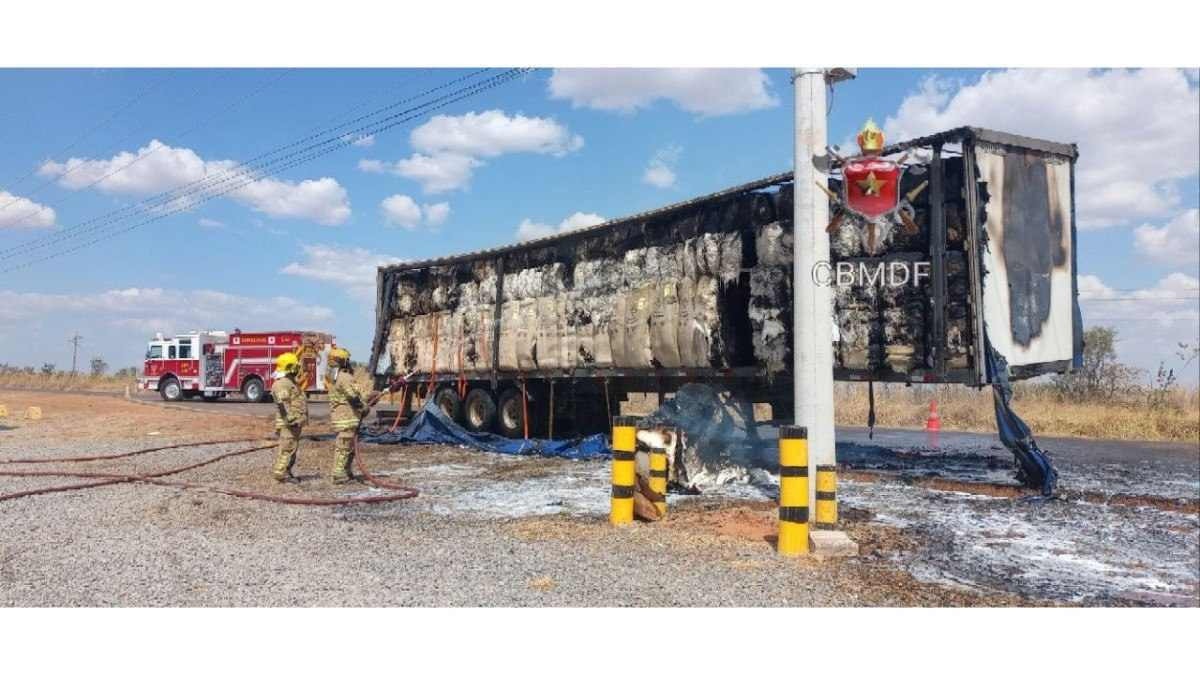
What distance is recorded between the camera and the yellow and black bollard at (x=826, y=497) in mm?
6574

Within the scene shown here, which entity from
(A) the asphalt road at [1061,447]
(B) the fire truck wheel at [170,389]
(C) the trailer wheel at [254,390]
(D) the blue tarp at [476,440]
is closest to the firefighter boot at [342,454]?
(D) the blue tarp at [476,440]

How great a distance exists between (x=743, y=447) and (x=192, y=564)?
6579mm

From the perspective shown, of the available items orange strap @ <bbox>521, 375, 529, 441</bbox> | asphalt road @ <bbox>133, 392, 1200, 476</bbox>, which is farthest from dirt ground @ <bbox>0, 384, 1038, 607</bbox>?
asphalt road @ <bbox>133, 392, 1200, 476</bbox>

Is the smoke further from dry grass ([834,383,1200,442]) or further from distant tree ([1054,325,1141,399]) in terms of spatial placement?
distant tree ([1054,325,1141,399])

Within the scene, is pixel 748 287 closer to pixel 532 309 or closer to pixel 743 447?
pixel 743 447

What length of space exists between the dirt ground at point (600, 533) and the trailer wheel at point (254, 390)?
1630cm

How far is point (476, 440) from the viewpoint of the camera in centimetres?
1481

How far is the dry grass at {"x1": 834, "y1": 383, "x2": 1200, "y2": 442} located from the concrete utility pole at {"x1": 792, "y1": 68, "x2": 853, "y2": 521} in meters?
7.14

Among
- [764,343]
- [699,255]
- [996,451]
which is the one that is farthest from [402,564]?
[996,451]

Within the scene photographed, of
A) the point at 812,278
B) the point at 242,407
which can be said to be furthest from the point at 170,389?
the point at 812,278

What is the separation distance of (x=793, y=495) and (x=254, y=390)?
27450 millimetres

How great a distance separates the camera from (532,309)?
14891 mm

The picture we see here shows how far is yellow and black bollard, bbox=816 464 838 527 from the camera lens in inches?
259

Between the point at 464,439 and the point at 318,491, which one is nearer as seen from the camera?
the point at 318,491
